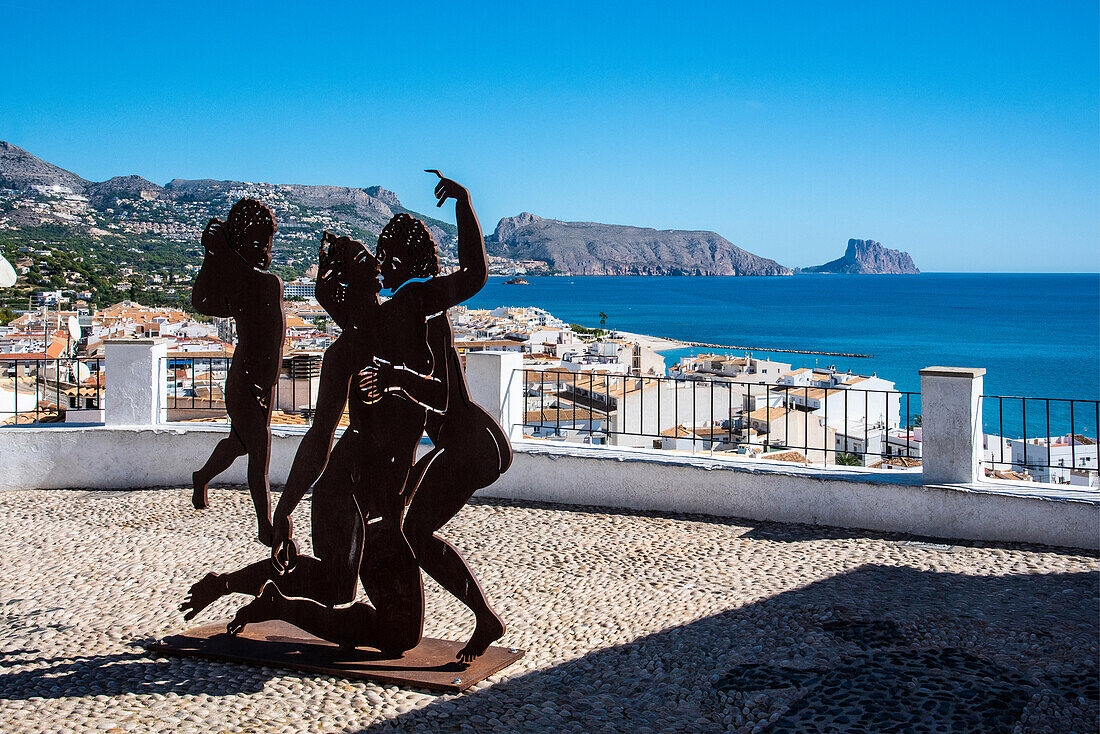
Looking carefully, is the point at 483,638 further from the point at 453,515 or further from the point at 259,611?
the point at 259,611

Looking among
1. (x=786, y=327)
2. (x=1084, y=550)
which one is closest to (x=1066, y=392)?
(x=786, y=327)

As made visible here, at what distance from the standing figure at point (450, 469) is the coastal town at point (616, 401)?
3.75 feet

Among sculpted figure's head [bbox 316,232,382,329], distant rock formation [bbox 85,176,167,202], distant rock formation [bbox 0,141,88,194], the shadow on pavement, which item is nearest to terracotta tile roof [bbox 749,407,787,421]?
the shadow on pavement

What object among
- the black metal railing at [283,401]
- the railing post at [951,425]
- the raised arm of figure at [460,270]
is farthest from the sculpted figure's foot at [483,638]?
the black metal railing at [283,401]

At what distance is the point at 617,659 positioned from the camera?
15.6 ft

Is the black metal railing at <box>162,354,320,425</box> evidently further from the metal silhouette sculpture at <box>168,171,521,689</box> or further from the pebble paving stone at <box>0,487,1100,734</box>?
the metal silhouette sculpture at <box>168,171,521,689</box>

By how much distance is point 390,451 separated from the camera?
4551 mm

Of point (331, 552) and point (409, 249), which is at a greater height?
point (409, 249)

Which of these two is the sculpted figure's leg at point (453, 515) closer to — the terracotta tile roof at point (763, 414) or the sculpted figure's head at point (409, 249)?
the sculpted figure's head at point (409, 249)

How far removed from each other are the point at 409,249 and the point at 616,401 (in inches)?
355

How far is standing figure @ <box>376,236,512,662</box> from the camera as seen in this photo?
4.50 meters

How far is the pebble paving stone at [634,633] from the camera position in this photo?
13.3ft

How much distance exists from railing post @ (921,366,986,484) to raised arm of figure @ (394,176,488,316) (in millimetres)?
4367

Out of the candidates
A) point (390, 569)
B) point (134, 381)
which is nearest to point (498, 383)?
point (134, 381)
